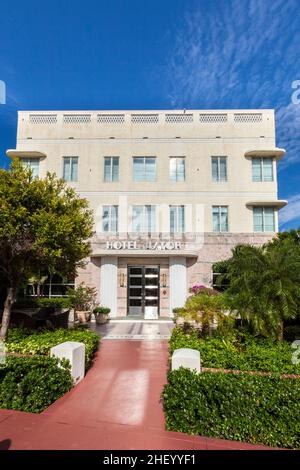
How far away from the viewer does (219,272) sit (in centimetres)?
1599

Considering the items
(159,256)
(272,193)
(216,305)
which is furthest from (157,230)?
(216,305)

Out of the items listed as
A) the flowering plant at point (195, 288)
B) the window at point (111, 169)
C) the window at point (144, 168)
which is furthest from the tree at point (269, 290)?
the window at point (111, 169)

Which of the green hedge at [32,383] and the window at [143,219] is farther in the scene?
the window at [143,219]

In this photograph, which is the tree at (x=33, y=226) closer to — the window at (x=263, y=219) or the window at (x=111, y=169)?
the window at (x=111, y=169)

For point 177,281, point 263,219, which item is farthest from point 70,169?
point 263,219

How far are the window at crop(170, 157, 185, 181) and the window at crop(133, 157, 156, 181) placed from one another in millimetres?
1090

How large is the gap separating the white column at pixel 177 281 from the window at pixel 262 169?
22.1ft

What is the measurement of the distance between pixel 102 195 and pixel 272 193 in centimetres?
1008

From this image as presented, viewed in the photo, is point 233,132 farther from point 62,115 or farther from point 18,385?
point 18,385

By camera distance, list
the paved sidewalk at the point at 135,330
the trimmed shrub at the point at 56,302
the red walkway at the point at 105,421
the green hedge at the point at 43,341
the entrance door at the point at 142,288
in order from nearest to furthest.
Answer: the red walkway at the point at 105,421 → the green hedge at the point at 43,341 → the paved sidewalk at the point at 135,330 → the trimmed shrub at the point at 56,302 → the entrance door at the point at 142,288

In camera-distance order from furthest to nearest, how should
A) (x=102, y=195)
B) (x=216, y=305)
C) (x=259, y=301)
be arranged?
1. (x=102, y=195)
2. (x=216, y=305)
3. (x=259, y=301)

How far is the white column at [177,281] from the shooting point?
16031 mm

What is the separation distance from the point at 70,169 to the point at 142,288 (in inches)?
332

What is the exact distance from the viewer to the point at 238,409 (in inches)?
165
